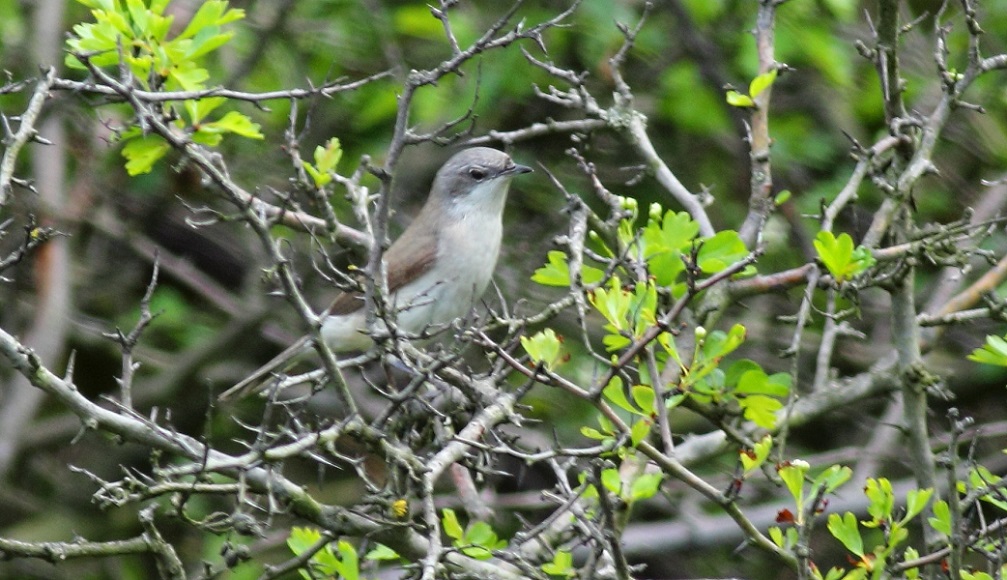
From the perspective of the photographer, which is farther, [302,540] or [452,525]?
[452,525]

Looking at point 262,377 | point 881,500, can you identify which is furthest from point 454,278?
point 881,500

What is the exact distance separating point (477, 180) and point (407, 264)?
574 millimetres

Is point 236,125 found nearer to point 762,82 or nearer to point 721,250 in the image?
point 721,250

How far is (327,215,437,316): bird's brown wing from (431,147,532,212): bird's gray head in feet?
0.77

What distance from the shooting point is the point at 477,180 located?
20.7ft

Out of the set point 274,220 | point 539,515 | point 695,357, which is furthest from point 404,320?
point 695,357

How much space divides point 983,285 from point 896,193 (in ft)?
2.13

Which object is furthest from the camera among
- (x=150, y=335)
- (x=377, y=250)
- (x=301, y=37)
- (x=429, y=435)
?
(x=150, y=335)

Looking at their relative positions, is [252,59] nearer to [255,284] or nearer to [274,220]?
[255,284]

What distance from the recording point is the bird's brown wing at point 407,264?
19.9 ft

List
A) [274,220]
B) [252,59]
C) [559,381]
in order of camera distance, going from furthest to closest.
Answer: [252,59] < [274,220] < [559,381]

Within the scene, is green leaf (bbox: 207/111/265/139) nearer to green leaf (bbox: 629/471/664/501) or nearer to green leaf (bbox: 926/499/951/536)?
green leaf (bbox: 629/471/664/501)

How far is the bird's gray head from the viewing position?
20.5ft

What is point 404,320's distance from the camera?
5.81 meters
